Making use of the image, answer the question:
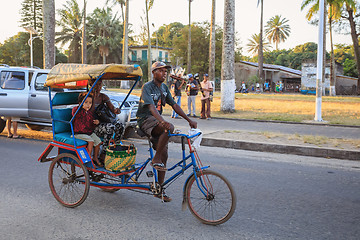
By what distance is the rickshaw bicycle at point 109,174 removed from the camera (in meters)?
4.04

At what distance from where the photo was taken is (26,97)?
10.4m

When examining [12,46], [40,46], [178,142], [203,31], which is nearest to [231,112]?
[178,142]

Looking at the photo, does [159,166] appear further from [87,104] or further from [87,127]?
[87,104]

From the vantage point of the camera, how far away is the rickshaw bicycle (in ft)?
13.3

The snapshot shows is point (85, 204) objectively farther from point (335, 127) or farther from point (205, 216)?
point (335, 127)

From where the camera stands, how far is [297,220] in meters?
4.23

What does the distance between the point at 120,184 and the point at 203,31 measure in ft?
166

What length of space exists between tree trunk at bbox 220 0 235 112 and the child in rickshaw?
11859 mm

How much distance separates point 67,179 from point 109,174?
659mm

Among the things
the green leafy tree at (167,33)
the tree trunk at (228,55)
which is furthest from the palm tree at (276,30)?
the tree trunk at (228,55)

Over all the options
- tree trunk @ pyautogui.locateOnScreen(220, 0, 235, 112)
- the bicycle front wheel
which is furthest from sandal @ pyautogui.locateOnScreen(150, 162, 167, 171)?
tree trunk @ pyautogui.locateOnScreen(220, 0, 235, 112)

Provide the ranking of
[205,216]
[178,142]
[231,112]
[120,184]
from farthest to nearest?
[231,112] < [178,142] < [120,184] < [205,216]

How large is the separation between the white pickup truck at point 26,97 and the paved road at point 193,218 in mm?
3721

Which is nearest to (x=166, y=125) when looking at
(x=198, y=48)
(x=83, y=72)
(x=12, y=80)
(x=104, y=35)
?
(x=83, y=72)
